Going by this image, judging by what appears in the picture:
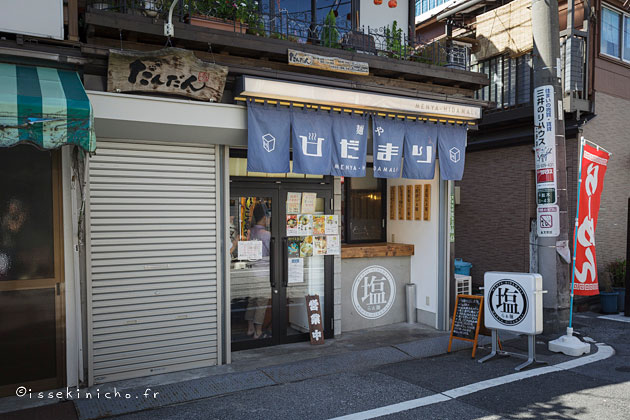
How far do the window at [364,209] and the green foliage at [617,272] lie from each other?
598cm

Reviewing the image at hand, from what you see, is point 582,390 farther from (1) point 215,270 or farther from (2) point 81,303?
(2) point 81,303

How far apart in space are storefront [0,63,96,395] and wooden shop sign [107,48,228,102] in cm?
52

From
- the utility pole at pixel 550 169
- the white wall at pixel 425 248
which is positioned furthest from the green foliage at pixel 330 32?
the utility pole at pixel 550 169

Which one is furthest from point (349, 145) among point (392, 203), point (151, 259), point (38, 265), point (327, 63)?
point (38, 265)

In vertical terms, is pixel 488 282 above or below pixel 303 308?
above

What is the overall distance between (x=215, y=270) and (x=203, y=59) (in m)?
3.02

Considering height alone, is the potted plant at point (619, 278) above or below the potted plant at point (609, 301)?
above

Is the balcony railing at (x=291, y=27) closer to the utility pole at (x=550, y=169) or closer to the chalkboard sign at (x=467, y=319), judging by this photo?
the utility pole at (x=550, y=169)

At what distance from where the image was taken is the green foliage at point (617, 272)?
11.5 metres

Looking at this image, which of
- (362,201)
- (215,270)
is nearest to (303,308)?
(215,270)

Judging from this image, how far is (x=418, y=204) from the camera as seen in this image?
9680 millimetres

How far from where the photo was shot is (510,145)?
12.9 metres

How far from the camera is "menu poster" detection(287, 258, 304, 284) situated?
27.1 ft

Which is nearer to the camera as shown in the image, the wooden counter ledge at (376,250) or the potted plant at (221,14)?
the potted plant at (221,14)
